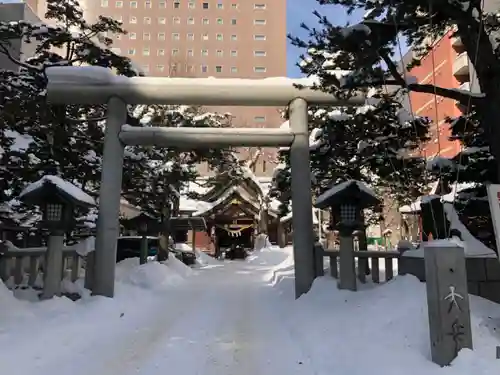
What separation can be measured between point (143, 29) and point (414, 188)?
226ft

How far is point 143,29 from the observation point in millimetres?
70750

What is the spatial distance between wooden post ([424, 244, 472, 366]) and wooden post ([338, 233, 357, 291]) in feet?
12.0

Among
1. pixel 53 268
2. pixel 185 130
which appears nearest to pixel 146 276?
pixel 53 268

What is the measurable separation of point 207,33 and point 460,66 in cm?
5267

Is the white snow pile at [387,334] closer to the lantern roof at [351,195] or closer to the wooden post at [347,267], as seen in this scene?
the wooden post at [347,267]

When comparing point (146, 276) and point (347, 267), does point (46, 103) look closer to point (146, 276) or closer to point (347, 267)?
point (146, 276)

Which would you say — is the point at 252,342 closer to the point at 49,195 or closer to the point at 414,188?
the point at 49,195

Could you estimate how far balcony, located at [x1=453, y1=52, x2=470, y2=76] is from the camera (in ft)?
82.2

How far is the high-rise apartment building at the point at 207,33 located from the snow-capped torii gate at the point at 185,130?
59558 mm

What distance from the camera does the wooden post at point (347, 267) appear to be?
313 inches

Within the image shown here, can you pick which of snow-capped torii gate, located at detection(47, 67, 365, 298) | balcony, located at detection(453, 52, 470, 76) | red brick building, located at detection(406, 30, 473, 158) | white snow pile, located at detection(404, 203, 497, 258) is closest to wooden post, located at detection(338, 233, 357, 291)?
snow-capped torii gate, located at detection(47, 67, 365, 298)

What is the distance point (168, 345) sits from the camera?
5922 mm

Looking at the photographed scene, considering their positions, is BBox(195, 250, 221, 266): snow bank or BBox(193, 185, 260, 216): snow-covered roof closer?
BBox(195, 250, 221, 266): snow bank

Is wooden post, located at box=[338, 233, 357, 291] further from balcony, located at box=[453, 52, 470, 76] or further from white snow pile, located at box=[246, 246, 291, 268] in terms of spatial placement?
balcony, located at box=[453, 52, 470, 76]
